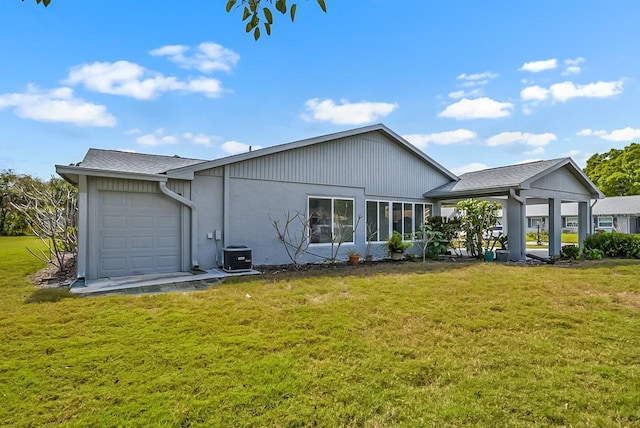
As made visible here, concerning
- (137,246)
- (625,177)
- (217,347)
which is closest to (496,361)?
(217,347)

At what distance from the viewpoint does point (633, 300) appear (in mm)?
5711

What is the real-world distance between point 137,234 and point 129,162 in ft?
8.41

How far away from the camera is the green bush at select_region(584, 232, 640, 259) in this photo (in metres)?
11.7

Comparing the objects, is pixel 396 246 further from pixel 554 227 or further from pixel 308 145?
pixel 554 227

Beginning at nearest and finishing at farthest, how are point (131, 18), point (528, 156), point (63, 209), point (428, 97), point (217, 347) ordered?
1. point (217, 347)
2. point (131, 18)
3. point (63, 209)
4. point (428, 97)
5. point (528, 156)

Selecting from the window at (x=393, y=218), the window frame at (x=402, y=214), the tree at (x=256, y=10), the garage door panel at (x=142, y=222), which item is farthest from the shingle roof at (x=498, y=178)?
the tree at (x=256, y=10)

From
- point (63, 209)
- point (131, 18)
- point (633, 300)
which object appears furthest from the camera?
point (63, 209)

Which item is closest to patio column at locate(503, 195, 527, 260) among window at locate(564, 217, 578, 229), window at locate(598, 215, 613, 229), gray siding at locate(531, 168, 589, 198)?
gray siding at locate(531, 168, 589, 198)

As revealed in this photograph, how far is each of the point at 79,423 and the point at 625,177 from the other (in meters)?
48.9

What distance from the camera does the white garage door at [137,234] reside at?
7688mm

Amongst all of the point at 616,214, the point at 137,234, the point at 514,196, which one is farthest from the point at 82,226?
the point at 616,214

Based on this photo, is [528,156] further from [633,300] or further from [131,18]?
[131,18]

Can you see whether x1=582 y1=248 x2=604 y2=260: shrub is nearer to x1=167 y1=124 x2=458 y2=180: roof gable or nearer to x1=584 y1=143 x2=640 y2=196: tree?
x1=167 y1=124 x2=458 y2=180: roof gable

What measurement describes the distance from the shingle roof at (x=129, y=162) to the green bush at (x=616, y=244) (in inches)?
565
